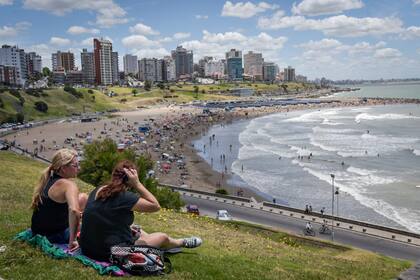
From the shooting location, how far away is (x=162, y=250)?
7164mm

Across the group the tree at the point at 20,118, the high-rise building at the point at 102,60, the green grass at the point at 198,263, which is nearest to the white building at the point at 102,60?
the high-rise building at the point at 102,60

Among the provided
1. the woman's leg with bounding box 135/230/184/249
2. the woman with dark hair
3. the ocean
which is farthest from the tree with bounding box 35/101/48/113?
the woman with dark hair

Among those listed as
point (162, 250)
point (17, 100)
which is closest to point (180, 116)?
point (17, 100)

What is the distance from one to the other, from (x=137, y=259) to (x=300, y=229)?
859 inches

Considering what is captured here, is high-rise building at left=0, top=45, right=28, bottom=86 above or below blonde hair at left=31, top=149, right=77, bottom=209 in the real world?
above

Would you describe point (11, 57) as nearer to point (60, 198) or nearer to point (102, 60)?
point (102, 60)

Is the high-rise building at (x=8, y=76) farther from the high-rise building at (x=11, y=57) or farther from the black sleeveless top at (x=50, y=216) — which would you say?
the black sleeveless top at (x=50, y=216)

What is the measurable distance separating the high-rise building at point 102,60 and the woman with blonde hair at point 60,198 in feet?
625

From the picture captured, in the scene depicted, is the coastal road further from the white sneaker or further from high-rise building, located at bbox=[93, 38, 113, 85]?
high-rise building, located at bbox=[93, 38, 113, 85]

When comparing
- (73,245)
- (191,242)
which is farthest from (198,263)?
(73,245)

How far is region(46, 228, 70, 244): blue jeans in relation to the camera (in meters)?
7.12

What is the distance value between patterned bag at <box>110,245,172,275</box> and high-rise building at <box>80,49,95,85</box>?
647ft

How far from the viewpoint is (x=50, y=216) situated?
6.93m

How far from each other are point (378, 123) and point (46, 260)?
→ 9489 centimetres
